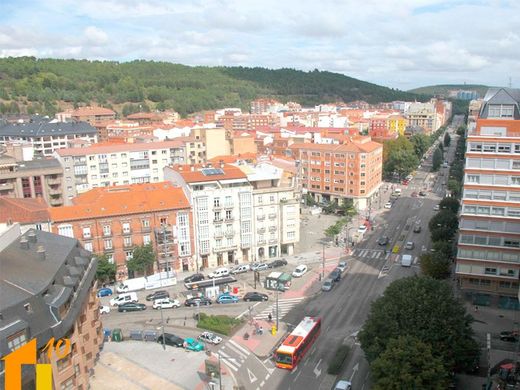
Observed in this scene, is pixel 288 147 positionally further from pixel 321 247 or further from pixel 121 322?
pixel 121 322

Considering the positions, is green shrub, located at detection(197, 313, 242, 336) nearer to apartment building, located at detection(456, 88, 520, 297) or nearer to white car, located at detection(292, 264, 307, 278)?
white car, located at detection(292, 264, 307, 278)

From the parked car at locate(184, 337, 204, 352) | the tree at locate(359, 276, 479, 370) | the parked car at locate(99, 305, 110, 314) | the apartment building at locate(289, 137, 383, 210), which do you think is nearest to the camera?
the tree at locate(359, 276, 479, 370)

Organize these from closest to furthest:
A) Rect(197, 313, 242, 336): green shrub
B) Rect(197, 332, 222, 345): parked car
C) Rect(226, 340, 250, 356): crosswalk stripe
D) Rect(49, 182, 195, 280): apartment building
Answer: Rect(226, 340, 250, 356): crosswalk stripe
Rect(197, 332, 222, 345): parked car
Rect(197, 313, 242, 336): green shrub
Rect(49, 182, 195, 280): apartment building

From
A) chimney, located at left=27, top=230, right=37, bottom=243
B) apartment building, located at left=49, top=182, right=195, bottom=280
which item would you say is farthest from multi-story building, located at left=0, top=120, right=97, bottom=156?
chimney, located at left=27, top=230, right=37, bottom=243

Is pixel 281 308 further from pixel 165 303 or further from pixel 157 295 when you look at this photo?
pixel 157 295

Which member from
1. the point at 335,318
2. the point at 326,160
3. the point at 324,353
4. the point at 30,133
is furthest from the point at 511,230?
the point at 30,133

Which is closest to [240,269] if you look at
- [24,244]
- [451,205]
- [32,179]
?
[24,244]

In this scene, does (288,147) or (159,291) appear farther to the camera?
(288,147)
